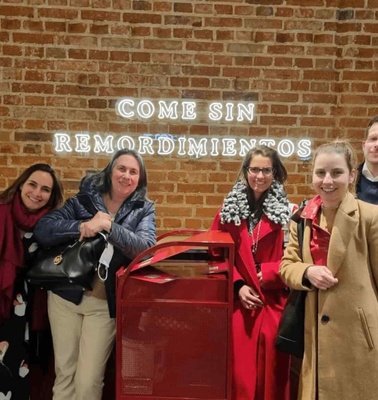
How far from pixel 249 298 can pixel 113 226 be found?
2.40ft

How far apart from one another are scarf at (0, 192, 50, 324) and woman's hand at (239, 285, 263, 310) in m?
1.12

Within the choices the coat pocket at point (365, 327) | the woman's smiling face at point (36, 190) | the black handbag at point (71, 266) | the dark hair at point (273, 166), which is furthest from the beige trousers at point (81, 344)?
the coat pocket at point (365, 327)

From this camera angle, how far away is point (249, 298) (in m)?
2.43

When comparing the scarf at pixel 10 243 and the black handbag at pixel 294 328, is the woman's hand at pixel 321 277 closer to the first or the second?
the black handbag at pixel 294 328

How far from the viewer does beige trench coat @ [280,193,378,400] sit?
2.07 m

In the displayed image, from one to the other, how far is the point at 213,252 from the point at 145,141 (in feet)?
4.05

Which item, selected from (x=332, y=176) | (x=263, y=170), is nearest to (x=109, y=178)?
(x=263, y=170)

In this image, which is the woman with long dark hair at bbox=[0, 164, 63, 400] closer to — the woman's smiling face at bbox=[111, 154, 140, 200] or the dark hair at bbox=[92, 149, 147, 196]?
the dark hair at bbox=[92, 149, 147, 196]

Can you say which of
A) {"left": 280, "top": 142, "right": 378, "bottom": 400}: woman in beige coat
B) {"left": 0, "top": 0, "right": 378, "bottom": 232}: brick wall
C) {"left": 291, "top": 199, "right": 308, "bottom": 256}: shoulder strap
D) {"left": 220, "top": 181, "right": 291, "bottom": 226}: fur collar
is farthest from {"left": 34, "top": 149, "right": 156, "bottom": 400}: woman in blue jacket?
{"left": 0, "top": 0, "right": 378, "bottom": 232}: brick wall

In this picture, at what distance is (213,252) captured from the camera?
2.58 meters

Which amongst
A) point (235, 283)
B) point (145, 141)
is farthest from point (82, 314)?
point (145, 141)

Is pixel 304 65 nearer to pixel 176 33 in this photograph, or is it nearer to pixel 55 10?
pixel 176 33

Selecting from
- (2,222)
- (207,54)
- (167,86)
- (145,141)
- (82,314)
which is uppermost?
(207,54)

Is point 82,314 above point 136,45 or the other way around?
the other way around
